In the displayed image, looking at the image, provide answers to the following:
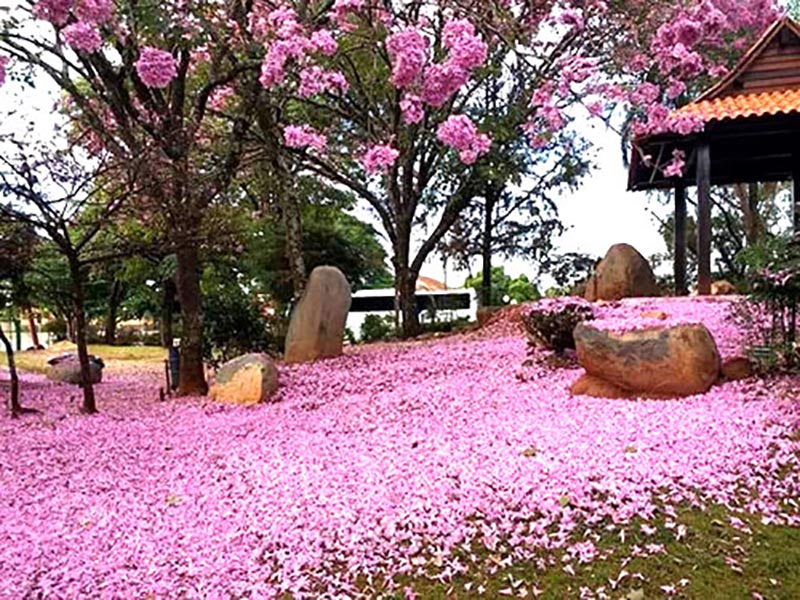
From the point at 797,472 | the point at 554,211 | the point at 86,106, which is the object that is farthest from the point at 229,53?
the point at 554,211

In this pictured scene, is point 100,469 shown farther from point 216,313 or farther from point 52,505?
point 216,313

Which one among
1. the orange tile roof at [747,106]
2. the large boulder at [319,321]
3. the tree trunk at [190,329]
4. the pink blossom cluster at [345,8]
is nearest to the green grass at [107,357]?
the large boulder at [319,321]

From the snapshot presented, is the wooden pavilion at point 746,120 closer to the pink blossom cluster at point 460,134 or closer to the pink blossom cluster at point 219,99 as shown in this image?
the pink blossom cluster at point 460,134

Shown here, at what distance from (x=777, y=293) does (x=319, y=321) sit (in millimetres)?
6052

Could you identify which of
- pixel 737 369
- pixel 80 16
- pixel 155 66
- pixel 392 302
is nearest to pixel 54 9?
pixel 80 16

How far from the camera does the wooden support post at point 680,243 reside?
1287cm

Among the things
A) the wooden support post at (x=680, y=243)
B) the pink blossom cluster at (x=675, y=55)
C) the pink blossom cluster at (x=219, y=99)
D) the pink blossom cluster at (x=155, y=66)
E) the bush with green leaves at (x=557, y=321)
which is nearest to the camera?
the pink blossom cluster at (x=155, y=66)

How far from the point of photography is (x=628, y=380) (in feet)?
18.6

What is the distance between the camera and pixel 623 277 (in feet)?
40.0

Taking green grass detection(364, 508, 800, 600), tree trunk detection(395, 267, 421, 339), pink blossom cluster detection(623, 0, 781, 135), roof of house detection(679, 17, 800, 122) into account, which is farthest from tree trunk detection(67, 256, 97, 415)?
roof of house detection(679, 17, 800, 122)

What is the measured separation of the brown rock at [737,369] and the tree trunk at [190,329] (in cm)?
557

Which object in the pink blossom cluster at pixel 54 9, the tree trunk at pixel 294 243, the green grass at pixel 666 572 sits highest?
the pink blossom cluster at pixel 54 9

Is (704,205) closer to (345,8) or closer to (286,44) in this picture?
(345,8)

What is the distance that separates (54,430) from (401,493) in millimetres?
4061
